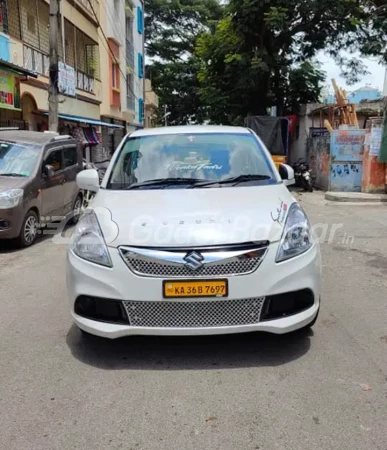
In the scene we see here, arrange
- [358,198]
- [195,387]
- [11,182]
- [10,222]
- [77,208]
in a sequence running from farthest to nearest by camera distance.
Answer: [358,198], [77,208], [11,182], [10,222], [195,387]

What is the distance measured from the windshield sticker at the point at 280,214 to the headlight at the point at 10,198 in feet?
16.1

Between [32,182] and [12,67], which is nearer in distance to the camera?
[32,182]

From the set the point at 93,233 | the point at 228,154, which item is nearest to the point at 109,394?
the point at 93,233

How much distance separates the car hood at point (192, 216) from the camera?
132 inches

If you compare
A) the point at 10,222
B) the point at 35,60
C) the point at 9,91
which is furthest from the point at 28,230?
the point at 35,60

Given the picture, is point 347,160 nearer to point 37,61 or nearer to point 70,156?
point 70,156

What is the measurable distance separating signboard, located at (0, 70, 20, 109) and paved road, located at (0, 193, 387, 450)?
31.5ft

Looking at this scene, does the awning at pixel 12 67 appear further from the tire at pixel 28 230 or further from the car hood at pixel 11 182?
the tire at pixel 28 230

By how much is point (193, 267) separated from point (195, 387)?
30.7 inches

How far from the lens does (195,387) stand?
319 centimetres

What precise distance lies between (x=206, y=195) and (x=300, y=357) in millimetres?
1454

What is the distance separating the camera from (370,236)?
333 inches

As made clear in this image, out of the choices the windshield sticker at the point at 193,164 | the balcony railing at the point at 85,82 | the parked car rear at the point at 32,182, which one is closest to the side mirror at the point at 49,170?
the parked car rear at the point at 32,182

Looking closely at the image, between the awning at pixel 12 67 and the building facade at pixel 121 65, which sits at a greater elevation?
the building facade at pixel 121 65
